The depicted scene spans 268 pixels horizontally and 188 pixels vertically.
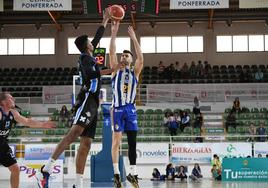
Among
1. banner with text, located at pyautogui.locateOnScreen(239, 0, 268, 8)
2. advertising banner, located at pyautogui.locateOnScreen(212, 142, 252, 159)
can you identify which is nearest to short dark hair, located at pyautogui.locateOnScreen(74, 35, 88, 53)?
banner with text, located at pyautogui.locateOnScreen(239, 0, 268, 8)

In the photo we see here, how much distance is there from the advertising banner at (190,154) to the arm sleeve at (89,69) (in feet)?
45.2

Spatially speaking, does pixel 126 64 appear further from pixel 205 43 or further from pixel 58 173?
pixel 205 43

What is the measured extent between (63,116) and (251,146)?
394 inches

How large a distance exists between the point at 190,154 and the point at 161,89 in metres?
8.87

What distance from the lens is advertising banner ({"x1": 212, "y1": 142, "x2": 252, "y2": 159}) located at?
20297 millimetres

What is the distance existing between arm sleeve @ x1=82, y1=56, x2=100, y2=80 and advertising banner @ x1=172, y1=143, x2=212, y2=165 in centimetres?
1379

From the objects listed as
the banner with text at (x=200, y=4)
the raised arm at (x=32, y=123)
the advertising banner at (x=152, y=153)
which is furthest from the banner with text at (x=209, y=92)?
the raised arm at (x=32, y=123)

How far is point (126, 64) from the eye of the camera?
8539 mm

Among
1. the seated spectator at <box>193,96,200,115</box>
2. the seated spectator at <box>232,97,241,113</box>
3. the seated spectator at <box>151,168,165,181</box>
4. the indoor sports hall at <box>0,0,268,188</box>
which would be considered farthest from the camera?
the seated spectator at <box>232,97,241,113</box>

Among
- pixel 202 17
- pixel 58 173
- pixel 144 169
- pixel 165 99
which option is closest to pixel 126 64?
pixel 58 173

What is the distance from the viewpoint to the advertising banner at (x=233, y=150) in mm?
20297

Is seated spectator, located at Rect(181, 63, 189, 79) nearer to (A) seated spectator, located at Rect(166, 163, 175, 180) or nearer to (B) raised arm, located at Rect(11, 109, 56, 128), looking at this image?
(A) seated spectator, located at Rect(166, 163, 175, 180)

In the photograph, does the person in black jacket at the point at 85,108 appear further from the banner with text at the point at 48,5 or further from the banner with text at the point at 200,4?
the banner with text at the point at 48,5

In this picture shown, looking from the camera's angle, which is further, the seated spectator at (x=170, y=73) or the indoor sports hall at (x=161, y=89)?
the seated spectator at (x=170, y=73)
